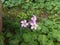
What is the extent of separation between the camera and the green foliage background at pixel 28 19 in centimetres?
311

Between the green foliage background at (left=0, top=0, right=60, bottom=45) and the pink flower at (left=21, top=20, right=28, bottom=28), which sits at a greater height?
the pink flower at (left=21, top=20, right=28, bottom=28)

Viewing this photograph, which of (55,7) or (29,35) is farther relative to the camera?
(55,7)

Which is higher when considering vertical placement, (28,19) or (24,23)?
(24,23)

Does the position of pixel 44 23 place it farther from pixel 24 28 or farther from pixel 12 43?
pixel 12 43

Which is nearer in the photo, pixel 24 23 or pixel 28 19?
pixel 24 23

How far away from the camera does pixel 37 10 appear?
13.0ft

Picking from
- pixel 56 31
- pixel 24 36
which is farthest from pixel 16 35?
pixel 56 31

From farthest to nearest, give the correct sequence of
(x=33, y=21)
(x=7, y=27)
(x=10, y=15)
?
(x=10, y=15)
(x=7, y=27)
(x=33, y=21)

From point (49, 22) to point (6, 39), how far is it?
75 cm

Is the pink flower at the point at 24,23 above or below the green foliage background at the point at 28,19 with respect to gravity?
above

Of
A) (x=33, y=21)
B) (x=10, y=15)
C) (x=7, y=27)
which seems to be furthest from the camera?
(x=10, y=15)

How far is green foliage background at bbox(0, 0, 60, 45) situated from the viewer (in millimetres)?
3105

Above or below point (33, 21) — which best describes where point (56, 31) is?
below

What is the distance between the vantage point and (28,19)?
3670 millimetres
